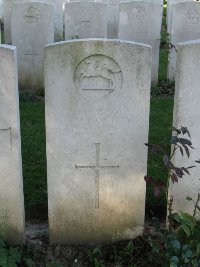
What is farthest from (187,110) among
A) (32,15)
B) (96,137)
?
(32,15)

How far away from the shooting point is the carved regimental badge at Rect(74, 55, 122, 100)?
3.20 metres

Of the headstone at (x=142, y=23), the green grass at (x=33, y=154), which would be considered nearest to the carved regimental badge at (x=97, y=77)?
the green grass at (x=33, y=154)

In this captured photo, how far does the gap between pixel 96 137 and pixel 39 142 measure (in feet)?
7.16

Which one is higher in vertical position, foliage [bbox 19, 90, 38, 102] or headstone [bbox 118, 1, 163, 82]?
headstone [bbox 118, 1, 163, 82]

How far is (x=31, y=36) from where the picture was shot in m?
7.67

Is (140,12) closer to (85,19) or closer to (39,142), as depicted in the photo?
(85,19)

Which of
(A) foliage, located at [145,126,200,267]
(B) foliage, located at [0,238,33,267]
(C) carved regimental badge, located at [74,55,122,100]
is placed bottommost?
(B) foliage, located at [0,238,33,267]

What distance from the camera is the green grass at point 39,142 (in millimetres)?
4340

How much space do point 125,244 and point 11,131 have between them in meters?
1.23

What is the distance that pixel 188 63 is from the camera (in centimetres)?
321

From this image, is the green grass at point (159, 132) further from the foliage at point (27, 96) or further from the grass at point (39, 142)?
the foliage at point (27, 96)

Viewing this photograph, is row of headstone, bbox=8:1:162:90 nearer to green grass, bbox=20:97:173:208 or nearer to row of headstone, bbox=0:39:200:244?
green grass, bbox=20:97:173:208

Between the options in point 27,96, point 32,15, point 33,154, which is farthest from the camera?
point 32,15

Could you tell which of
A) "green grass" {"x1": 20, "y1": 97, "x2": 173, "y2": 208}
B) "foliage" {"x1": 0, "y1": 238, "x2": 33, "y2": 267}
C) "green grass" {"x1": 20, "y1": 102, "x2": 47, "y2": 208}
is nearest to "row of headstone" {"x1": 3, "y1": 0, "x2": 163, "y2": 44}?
"green grass" {"x1": 20, "y1": 102, "x2": 47, "y2": 208}
